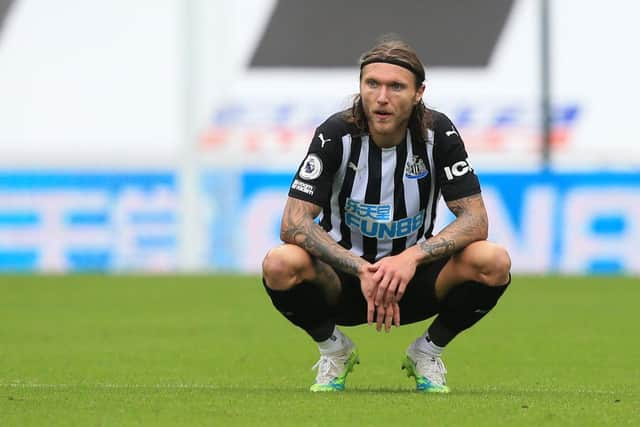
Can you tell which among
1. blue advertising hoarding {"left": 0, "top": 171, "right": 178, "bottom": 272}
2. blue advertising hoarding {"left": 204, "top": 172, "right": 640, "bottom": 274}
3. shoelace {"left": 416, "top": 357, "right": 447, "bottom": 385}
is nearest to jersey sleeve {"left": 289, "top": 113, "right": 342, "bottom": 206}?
shoelace {"left": 416, "top": 357, "right": 447, "bottom": 385}

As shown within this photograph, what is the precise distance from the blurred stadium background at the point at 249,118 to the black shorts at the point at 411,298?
9866 millimetres

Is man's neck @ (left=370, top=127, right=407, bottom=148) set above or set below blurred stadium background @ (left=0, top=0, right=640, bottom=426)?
above

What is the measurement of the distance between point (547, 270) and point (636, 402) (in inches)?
403

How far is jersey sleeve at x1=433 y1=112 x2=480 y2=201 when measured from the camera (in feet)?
21.7

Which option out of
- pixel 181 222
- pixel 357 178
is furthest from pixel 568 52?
pixel 357 178

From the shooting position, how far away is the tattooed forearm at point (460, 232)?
21.2ft

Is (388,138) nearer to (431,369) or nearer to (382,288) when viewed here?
(382,288)

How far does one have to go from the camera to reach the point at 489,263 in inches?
251

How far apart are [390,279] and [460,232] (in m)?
0.40

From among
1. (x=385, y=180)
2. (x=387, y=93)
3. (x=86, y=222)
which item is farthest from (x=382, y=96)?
(x=86, y=222)

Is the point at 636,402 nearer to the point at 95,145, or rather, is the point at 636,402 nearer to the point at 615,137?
the point at 615,137

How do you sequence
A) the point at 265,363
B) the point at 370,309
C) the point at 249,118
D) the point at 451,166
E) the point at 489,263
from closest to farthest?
1. the point at 370,309
2. the point at 489,263
3. the point at 451,166
4. the point at 265,363
5. the point at 249,118

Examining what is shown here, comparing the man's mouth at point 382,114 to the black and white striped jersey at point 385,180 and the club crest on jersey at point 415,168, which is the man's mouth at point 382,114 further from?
the club crest on jersey at point 415,168

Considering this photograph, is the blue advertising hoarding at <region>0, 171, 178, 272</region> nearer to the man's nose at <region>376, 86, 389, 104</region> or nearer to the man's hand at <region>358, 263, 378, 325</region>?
the man's nose at <region>376, 86, 389, 104</region>
